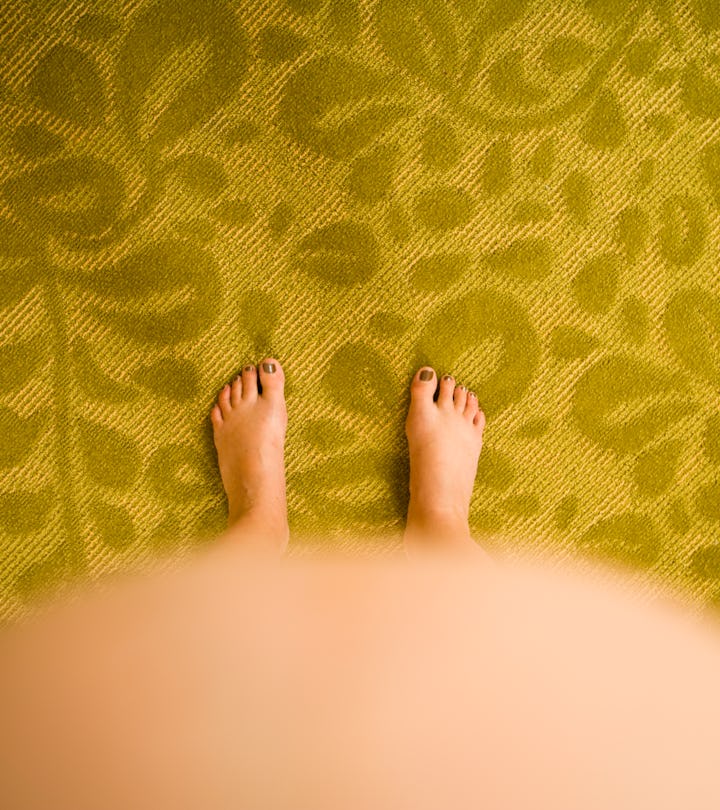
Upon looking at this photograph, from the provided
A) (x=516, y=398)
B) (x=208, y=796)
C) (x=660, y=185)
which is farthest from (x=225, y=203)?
(x=208, y=796)

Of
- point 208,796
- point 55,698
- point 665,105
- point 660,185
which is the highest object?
point 665,105

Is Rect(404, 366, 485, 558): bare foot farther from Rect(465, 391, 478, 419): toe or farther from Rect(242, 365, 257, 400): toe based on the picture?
Rect(242, 365, 257, 400): toe

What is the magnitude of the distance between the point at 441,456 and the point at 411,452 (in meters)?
0.05

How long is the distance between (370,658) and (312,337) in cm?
49

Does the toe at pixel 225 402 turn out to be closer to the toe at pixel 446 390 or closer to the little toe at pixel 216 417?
the little toe at pixel 216 417

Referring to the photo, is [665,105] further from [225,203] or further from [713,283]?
[225,203]

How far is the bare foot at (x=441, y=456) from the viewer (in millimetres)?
1021

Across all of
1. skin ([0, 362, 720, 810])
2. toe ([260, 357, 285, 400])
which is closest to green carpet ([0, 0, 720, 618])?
toe ([260, 357, 285, 400])

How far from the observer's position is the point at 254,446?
3.40 feet

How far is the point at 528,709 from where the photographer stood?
2.42 ft

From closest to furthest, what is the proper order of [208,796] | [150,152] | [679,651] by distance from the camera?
[208,796] < [679,651] < [150,152]

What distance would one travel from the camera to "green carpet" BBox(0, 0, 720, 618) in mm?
1045

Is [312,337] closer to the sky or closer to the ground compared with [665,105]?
closer to the ground

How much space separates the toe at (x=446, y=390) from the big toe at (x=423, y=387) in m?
0.01
